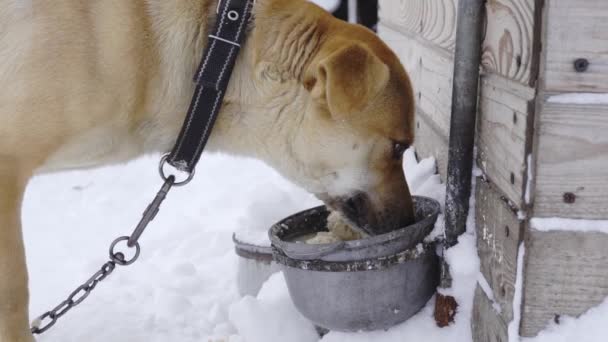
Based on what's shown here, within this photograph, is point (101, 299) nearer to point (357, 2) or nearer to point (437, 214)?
point (437, 214)

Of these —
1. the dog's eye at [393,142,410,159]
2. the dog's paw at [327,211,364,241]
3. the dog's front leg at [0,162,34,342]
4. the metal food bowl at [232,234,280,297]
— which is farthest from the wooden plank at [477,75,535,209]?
the dog's front leg at [0,162,34,342]

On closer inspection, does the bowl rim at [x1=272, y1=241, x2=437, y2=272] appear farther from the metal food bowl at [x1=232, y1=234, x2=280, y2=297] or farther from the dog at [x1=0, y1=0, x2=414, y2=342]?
the metal food bowl at [x1=232, y1=234, x2=280, y2=297]

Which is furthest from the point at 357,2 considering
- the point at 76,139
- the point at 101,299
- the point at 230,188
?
the point at 76,139

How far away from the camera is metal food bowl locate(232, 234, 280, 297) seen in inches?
120

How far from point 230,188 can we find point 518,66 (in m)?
3.83

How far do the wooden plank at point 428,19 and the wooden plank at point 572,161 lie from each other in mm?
1174

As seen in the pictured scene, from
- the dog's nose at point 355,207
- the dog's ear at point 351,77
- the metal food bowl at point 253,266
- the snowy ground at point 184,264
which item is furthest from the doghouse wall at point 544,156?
the metal food bowl at point 253,266

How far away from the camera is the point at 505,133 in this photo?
1785 mm

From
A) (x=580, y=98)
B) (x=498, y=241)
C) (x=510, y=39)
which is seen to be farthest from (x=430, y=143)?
(x=580, y=98)

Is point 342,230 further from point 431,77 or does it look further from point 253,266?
point 431,77

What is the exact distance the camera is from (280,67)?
2346 mm

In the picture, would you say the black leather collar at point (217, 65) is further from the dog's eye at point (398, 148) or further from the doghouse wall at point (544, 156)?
the doghouse wall at point (544, 156)

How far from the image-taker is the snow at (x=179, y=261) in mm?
2574

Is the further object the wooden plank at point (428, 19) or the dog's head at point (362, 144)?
the wooden plank at point (428, 19)
